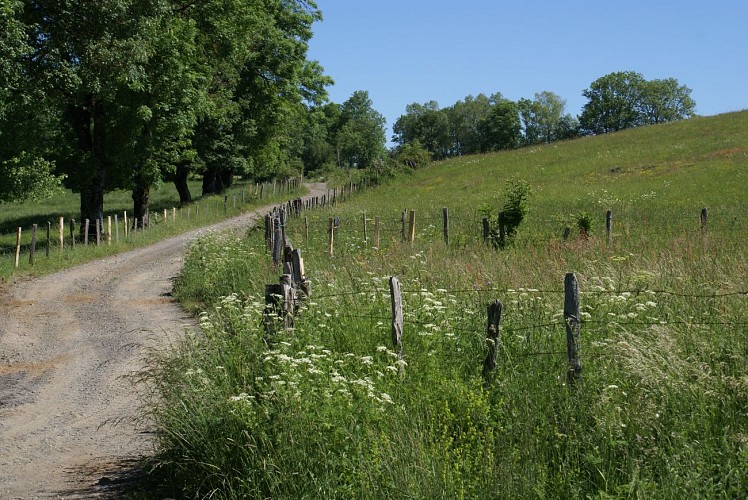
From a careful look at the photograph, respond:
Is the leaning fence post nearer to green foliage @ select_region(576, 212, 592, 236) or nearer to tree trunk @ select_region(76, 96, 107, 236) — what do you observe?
green foliage @ select_region(576, 212, 592, 236)

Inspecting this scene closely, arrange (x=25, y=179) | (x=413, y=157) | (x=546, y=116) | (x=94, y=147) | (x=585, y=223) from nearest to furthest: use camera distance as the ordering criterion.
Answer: (x=585, y=223), (x=25, y=179), (x=94, y=147), (x=413, y=157), (x=546, y=116)

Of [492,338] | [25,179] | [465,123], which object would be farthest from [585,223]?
[465,123]

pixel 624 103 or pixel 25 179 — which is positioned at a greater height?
pixel 624 103

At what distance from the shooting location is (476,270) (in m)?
12.0

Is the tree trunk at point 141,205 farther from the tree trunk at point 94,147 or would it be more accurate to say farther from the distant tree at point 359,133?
the distant tree at point 359,133

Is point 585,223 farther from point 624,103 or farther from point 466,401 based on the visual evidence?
point 624,103

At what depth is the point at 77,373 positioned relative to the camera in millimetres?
12156

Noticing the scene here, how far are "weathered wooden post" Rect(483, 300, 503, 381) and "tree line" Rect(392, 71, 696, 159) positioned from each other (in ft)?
365

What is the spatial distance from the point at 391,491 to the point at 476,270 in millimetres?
6740

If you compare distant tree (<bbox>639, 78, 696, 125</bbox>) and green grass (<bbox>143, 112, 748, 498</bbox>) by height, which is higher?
distant tree (<bbox>639, 78, 696, 125</bbox>)

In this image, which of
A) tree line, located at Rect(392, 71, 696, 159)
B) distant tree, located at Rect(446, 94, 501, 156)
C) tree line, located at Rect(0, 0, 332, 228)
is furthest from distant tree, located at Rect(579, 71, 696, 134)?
tree line, located at Rect(0, 0, 332, 228)

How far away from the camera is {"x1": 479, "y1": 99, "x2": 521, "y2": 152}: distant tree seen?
431ft

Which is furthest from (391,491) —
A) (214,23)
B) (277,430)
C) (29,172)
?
(214,23)

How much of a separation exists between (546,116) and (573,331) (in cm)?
14845
